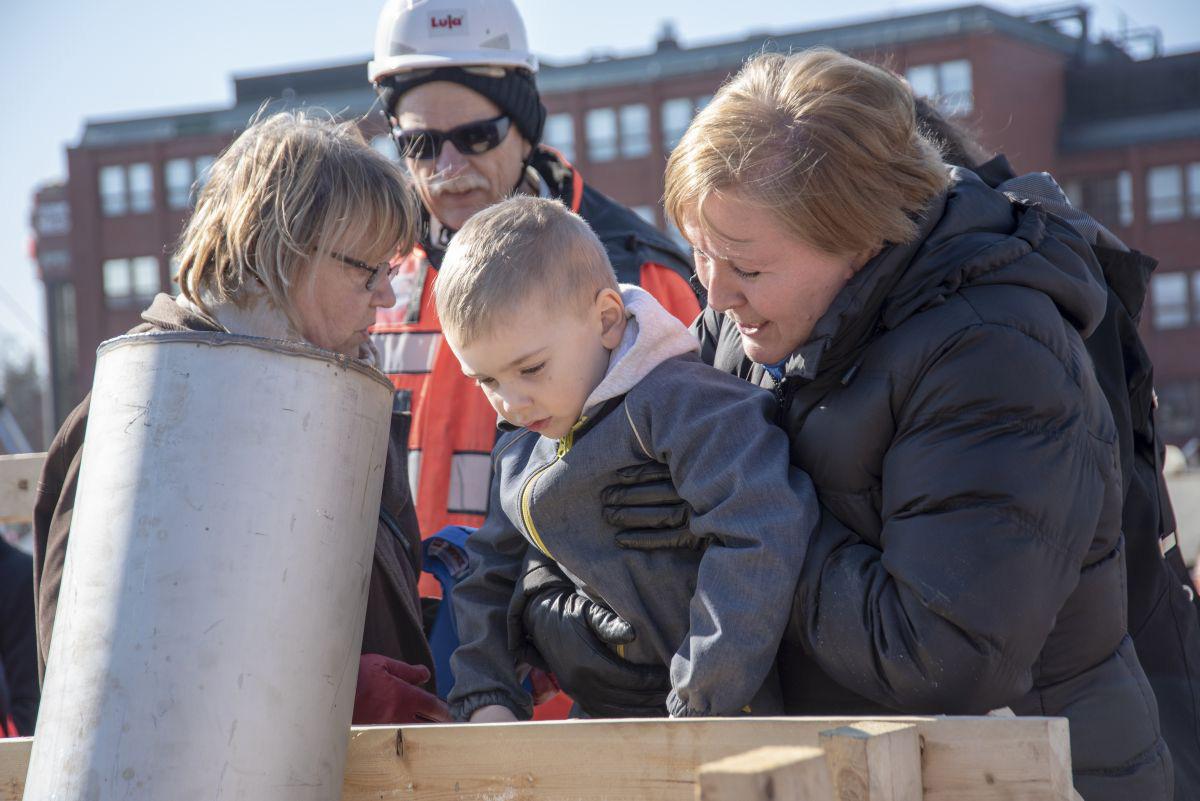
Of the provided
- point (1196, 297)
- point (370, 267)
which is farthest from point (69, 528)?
point (1196, 297)

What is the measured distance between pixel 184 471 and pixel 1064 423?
132 cm

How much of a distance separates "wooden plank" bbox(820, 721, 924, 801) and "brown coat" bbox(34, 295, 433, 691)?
1240 millimetres

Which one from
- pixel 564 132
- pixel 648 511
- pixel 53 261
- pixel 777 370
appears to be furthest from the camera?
pixel 53 261

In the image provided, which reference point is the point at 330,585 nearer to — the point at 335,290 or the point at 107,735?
the point at 107,735

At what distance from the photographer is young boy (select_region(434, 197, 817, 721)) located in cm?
227

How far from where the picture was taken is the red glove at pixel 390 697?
2.65m

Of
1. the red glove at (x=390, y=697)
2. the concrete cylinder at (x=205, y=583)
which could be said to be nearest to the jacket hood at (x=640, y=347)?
the concrete cylinder at (x=205, y=583)

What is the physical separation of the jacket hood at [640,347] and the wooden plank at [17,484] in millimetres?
1950

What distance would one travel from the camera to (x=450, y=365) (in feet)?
13.4

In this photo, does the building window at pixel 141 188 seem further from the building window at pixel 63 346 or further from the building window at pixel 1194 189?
the building window at pixel 1194 189

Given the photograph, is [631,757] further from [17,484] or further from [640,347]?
[17,484]

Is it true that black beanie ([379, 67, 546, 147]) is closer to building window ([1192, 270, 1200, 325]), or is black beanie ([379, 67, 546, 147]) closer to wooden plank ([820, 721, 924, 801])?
wooden plank ([820, 721, 924, 801])

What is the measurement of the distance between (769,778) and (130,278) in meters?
53.9

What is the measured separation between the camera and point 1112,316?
2.79m
